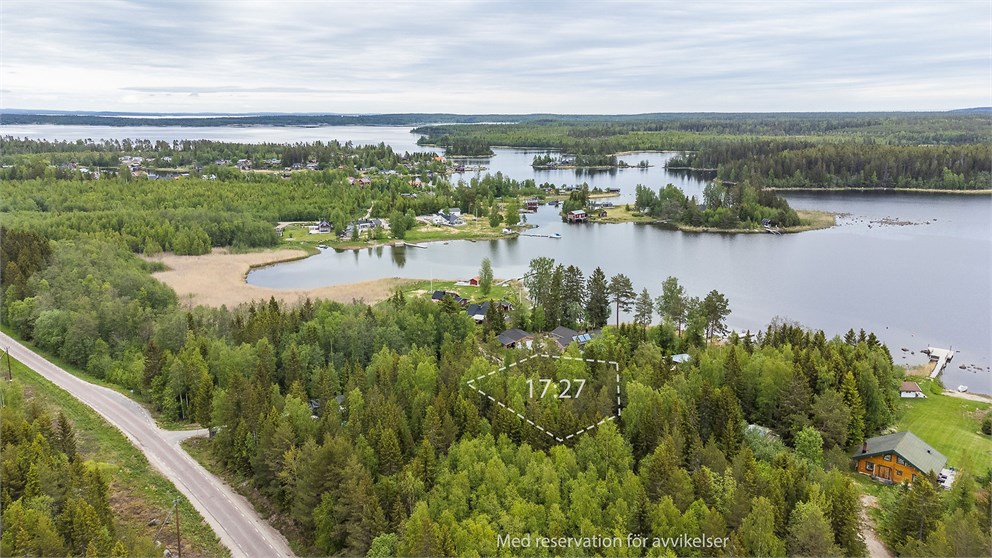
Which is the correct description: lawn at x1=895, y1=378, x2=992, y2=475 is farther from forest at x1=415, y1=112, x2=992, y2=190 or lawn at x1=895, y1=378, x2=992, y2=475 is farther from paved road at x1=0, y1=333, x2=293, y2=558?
forest at x1=415, y1=112, x2=992, y2=190

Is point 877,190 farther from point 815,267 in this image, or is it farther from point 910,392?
point 910,392

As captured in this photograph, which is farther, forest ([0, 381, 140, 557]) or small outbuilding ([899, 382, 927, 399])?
small outbuilding ([899, 382, 927, 399])

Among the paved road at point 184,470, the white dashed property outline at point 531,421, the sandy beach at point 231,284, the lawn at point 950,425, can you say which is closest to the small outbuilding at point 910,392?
the lawn at point 950,425

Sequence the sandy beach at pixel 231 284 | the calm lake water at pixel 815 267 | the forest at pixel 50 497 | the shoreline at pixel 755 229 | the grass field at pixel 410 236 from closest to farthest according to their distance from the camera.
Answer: the forest at pixel 50 497, the calm lake water at pixel 815 267, the sandy beach at pixel 231 284, the grass field at pixel 410 236, the shoreline at pixel 755 229

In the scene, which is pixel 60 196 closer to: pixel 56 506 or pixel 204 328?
pixel 204 328

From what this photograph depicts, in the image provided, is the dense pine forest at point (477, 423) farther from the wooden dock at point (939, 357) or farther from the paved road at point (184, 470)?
the wooden dock at point (939, 357)

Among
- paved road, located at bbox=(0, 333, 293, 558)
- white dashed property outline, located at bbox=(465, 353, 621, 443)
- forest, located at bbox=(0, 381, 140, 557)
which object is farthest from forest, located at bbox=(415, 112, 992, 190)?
forest, located at bbox=(0, 381, 140, 557)

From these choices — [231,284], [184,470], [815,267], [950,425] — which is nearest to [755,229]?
[815,267]
